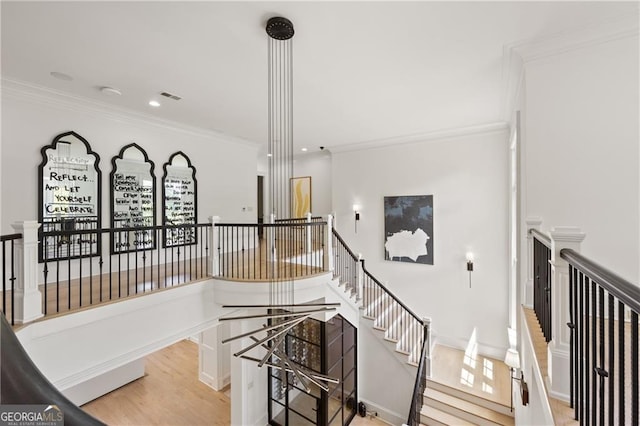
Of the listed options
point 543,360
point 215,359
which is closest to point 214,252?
point 215,359

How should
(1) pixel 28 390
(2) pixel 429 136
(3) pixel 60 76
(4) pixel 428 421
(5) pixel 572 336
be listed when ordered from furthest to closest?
1. (2) pixel 429 136
2. (4) pixel 428 421
3. (3) pixel 60 76
4. (5) pixel 572 336
5. (1) pixel 28 390

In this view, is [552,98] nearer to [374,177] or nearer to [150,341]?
[374,177]

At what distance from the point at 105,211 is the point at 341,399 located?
18.2 feet

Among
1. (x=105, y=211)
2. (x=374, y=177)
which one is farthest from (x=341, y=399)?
(x=105, y=211)

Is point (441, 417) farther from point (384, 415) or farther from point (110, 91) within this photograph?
point (110, 91)

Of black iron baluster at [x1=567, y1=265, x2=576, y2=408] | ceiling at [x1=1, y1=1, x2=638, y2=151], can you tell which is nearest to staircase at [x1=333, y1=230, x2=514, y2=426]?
ceiling at [x1=1, y1=1, x2=638, y2=151]

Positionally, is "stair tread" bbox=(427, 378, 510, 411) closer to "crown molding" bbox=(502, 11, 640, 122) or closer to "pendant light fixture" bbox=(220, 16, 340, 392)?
"pendant light fixture" bbox=(220, 16, 340, 392)

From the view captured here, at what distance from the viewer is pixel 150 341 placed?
11.3 ft

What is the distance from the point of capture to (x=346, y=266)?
18.6ft

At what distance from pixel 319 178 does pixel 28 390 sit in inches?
318

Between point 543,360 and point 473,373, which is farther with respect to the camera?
point 473,373

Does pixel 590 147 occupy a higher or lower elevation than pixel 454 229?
higher

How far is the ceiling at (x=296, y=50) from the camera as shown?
2.44m

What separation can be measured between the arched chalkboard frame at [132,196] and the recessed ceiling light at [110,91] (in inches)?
40.4
